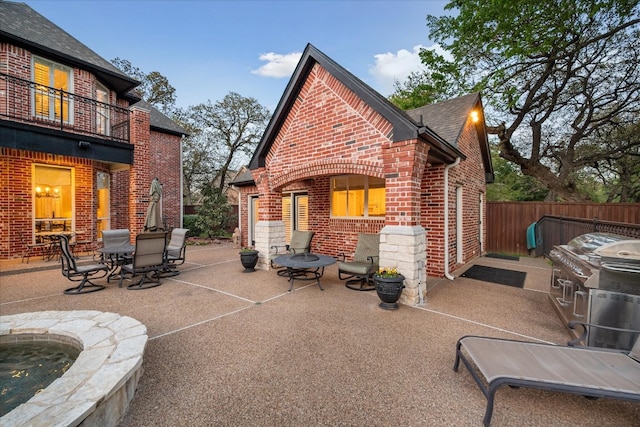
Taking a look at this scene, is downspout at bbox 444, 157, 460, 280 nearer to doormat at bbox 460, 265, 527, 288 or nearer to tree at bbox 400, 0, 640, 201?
doormat at bbox 460, 265, 527, 288

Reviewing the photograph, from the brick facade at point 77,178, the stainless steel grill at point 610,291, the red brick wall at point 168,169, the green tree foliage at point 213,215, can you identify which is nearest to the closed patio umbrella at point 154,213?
the brick facade at point 77,178

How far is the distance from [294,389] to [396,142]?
4.13m

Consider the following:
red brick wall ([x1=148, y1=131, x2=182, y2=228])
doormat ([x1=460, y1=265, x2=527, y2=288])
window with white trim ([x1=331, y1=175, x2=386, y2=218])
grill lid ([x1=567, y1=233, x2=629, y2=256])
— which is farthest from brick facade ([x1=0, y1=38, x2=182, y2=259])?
grill lid ([x1=567, y1=233, x2=629, y2=256])

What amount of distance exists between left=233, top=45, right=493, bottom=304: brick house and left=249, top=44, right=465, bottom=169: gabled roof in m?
0.02

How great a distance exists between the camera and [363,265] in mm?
5637

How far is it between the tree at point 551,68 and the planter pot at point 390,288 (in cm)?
1187

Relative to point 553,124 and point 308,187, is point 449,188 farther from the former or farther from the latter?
point 553,124

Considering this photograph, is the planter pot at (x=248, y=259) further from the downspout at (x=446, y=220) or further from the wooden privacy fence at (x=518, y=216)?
the wooden privacy fence at (x=518, y=216)

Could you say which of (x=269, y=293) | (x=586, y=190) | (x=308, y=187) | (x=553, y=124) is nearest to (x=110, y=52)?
(x=308, y=187)

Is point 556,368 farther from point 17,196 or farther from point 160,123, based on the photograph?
point 160,123

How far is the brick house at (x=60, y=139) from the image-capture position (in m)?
7.70

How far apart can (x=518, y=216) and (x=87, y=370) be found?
43.7 ft

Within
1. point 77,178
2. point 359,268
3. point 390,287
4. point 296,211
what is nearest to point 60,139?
point 77,178

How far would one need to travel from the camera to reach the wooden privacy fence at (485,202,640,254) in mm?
9719
